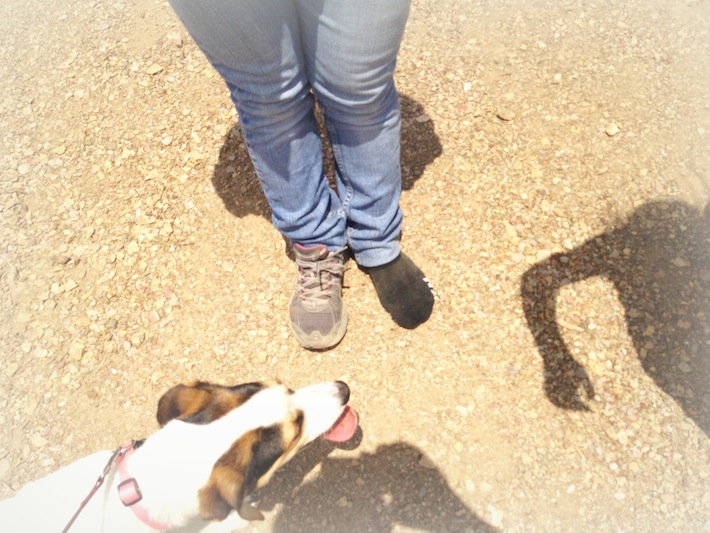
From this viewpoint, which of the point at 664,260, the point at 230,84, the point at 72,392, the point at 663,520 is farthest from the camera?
the point at 72,392

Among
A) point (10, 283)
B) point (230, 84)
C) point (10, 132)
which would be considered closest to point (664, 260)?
point (230, 84)

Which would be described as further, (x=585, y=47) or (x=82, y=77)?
(x=82, y=77)

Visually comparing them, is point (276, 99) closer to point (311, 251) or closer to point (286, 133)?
point (286, 133)

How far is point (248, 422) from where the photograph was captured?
1.83 meters

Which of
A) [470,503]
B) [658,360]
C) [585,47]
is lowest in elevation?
[470,503]

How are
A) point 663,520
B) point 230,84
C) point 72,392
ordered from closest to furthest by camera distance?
point 230,84
point 663,520
point 72,392

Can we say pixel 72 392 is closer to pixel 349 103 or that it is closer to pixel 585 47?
pixel 349 103

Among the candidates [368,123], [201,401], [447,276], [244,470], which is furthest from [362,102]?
[244,470]

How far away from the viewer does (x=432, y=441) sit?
229 centimetres

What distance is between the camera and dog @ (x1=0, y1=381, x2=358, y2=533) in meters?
1.74

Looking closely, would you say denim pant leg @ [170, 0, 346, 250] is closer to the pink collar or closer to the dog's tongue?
the dog's tongue

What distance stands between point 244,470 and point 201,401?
0.97ft

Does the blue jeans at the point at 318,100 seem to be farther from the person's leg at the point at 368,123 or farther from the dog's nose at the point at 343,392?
the dog's nose at the point at 343,392

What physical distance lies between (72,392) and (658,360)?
9.01 feet
